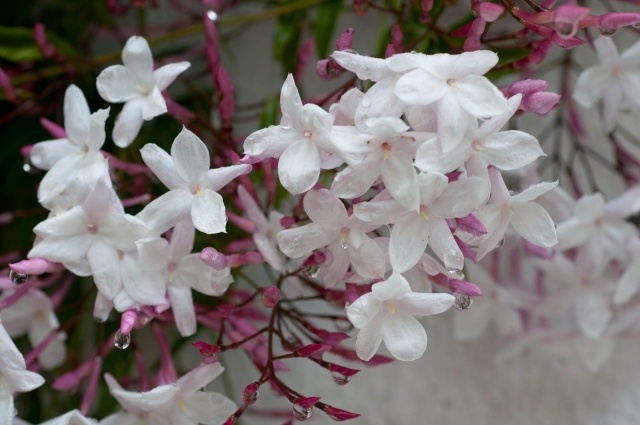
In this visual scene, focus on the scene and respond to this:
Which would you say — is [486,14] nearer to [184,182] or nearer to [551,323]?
[184,182]

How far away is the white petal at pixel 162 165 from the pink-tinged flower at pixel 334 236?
0.09m

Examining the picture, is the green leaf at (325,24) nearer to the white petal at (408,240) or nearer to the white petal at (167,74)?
the white petal at (167,74)

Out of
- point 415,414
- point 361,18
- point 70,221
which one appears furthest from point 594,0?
point 70,221

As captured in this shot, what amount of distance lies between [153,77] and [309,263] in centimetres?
22

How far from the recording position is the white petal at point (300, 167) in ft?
1.62

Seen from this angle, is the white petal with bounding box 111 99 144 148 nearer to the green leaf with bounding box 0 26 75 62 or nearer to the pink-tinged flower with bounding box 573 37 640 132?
the green leaf with bounding box 0 26 75 62

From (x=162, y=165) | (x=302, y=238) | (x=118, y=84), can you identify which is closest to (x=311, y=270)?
(x=302, y=238)

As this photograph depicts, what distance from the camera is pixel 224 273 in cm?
57

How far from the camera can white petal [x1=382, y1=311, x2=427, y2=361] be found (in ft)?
1.69

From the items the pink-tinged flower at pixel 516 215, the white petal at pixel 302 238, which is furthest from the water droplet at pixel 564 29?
the white petal at pixel 302 238

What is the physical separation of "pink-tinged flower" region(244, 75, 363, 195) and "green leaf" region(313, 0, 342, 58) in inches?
13.0

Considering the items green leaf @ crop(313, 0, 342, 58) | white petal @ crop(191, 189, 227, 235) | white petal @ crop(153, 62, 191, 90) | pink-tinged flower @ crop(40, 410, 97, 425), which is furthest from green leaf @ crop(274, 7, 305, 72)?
pink-tinged flower @ crop(40, 410, 97, 425)

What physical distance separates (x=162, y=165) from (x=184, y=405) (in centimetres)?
20

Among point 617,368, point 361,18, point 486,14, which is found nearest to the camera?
point 486,14
